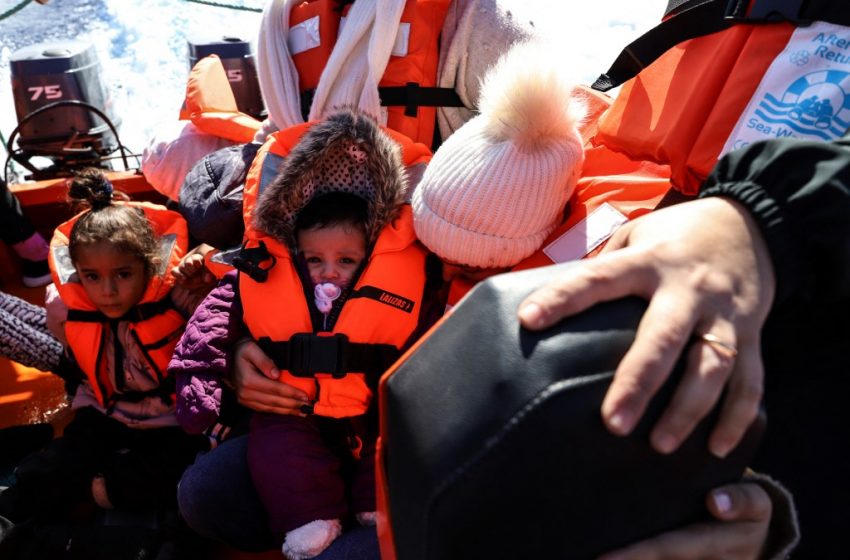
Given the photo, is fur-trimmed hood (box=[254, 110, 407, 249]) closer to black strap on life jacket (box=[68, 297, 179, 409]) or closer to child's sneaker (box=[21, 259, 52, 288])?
black strap on life jacket (box=[68, 297, 179, 409])

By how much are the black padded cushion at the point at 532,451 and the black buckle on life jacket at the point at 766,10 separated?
697 mm

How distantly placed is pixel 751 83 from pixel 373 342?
0.86m

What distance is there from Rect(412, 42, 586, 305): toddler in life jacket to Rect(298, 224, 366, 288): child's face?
22 cm

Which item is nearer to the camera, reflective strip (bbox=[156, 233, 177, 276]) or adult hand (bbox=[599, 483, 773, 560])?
adult hand (bbox=[599, 483, 773, 560])

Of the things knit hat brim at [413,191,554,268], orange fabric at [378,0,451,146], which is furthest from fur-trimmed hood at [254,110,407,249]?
orange fabric at [378,0,451,146]

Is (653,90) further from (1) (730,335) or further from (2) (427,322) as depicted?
(1) (730,335)

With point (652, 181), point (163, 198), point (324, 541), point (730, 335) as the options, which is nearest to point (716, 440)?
point (730, 335)

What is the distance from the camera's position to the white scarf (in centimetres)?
159

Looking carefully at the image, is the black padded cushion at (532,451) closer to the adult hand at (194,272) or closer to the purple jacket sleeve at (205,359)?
the purple jacket sleeve at (205,359)

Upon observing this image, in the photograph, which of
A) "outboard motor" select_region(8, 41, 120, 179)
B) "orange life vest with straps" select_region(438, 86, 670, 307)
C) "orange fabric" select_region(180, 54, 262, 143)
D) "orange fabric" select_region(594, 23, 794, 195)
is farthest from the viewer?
"outboard motor" select_region(8, 41, 120, 179)

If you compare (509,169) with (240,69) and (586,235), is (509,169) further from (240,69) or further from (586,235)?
(240,69)

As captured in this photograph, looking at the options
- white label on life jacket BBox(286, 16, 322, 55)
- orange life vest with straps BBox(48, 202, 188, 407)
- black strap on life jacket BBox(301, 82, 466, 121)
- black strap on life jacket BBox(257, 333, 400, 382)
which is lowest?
orange life vest with straps BBox(48, 202, 188, 407)

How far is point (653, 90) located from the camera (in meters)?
1.19

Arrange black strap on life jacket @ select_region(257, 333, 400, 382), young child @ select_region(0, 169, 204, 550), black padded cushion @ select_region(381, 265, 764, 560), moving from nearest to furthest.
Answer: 1. black padded cushion @ select_region(381, 265, 764, 560)
2. black strap on life jacket @ select_region(257, 333, 400, 382)
3. young child @ select_region(0, 169, 204, 550)
